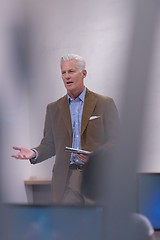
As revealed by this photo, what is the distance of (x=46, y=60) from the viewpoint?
0.18 m

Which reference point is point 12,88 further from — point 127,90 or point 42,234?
point 42,234

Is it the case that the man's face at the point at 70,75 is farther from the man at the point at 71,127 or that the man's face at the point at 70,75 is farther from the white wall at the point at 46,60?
the white wall at the point at 46,60

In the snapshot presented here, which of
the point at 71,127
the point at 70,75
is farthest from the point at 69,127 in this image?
the point at 70,75

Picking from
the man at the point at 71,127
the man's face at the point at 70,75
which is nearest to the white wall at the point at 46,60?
the man at the point at 71,127

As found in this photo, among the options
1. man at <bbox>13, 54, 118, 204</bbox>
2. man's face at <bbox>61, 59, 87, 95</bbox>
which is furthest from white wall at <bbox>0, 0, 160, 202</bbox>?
man's face at <bbox>61, 59, 87, 95</bbox>

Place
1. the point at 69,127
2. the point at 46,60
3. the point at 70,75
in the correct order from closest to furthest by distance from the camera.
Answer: the point at 46,60, the point at 69,127, the point at 70,75

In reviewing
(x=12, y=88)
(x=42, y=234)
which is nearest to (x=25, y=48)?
(x=12, y=88)

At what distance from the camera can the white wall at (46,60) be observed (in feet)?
0.52

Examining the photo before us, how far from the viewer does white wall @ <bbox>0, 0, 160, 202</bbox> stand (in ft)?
0.52

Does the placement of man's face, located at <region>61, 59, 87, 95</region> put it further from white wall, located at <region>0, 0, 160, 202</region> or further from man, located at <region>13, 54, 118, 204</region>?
white wall, located at <region>0, 0, 160, 202</region>

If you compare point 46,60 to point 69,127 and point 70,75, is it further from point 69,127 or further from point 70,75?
point 70,75

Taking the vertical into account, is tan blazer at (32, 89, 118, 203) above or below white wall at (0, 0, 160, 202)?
below

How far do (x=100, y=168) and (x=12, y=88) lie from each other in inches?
1.7

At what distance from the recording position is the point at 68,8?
184 mm
